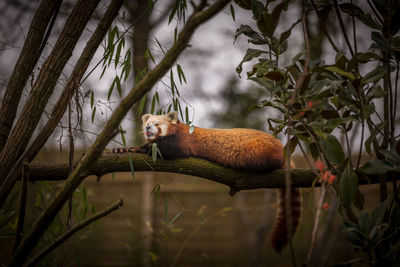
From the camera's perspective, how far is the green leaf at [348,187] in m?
1.30

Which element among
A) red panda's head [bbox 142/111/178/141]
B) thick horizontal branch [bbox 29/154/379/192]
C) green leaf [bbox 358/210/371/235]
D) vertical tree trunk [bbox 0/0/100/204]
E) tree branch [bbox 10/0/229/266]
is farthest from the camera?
red panda's head [bbox 142/111/178/141]

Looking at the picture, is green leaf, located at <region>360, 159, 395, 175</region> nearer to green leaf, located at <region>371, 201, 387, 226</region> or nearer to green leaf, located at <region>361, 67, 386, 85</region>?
green leaf, located at <region>371, 201, 387, 226</region>

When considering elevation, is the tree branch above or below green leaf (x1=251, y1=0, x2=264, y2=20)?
below

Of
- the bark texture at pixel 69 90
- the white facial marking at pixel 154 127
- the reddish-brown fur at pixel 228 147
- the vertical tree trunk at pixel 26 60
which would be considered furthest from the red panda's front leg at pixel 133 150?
the vertical tree trunk at pixel 26 60

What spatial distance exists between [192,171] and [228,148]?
43 cm

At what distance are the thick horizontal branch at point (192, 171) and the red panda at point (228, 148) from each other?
112 mm

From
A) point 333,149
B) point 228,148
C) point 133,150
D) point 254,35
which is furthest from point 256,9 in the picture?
point 133,150

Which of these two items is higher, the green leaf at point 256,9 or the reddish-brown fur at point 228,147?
the green leaf at point 256,9

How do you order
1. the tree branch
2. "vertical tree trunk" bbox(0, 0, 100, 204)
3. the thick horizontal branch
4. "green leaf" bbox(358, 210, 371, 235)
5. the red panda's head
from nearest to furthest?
the tree branch
"green leaf" bbox(358, 210, 371, 235)
"vertical tree trunk" bbox(0, 0, 100, 204)
the thick horizontal branch
the red panda's head

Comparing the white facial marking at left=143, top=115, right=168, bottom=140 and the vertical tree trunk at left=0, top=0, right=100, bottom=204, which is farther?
the white facial marking at left=143, top=115, right=168, bottom=140

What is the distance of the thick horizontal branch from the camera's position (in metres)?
1.69

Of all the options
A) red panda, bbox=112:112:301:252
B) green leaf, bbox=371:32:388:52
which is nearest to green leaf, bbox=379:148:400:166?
green leaf, bbox=371:32:388:52

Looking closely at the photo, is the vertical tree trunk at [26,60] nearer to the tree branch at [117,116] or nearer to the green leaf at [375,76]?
the tree branch at [117,116]

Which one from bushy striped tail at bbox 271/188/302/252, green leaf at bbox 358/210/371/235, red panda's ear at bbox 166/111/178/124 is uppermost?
red panda's ear at bbox 166/111/178/124
